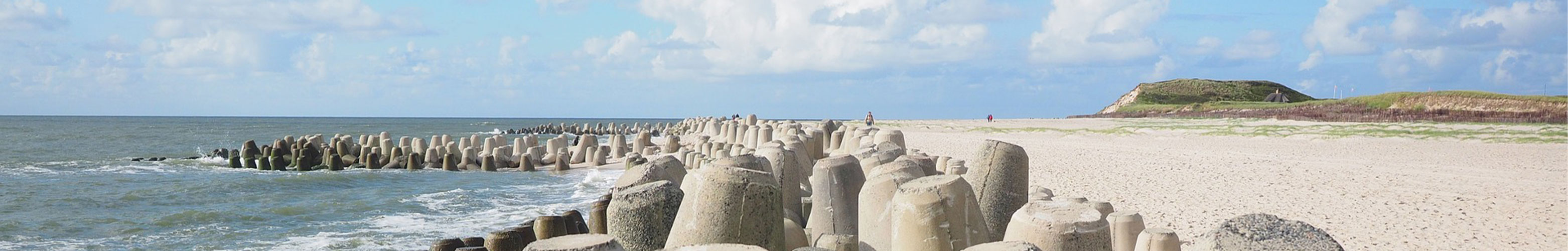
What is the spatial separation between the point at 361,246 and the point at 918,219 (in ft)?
19.9

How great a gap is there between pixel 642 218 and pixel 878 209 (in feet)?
3.14

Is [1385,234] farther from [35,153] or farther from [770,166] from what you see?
[35,153]

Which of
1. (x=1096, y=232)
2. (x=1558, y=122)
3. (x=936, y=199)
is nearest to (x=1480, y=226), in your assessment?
(x=1096, y=232)

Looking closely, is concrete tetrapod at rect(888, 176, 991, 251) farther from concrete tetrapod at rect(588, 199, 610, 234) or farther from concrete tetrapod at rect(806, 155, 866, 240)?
concrete tetrapod at rect(588, 199, 610, 234)


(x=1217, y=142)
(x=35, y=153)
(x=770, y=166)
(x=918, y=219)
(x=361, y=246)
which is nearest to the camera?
(x=918, y=219)

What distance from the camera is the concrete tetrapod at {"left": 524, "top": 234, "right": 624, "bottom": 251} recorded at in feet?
10.1

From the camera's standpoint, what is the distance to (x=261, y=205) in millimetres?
12461

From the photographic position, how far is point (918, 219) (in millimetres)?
3816

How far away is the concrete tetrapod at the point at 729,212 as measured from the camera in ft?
12.2

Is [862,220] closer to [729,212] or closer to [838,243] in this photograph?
[838,243]

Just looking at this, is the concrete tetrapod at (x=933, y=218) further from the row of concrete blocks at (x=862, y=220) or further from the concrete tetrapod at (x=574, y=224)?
the concrete tetrapod at (x=574, y=224)

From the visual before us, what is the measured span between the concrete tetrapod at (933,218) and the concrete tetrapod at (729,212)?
45 cm

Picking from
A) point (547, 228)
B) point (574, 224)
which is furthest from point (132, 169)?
point (547, 228)

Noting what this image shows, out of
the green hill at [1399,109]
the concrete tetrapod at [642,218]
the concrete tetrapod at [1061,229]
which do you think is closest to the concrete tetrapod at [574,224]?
the concrete tetrapod at [642,218]
